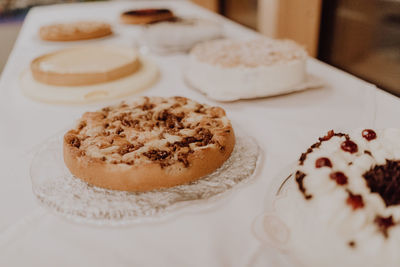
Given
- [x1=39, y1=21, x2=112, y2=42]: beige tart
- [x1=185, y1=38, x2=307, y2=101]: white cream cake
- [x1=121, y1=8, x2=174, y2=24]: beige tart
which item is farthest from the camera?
[x1=121, y1=8, x2=174, y2=24]: beige tart

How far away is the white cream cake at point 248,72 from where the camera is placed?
1.16 m

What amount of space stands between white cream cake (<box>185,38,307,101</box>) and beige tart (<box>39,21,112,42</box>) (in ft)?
2.85

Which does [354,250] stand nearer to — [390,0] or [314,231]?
[314,231]

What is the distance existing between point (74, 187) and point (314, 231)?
1.53ft

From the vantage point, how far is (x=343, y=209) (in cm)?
55

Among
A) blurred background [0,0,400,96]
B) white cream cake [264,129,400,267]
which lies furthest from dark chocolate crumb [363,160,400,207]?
blurred background [0,0,400,96]

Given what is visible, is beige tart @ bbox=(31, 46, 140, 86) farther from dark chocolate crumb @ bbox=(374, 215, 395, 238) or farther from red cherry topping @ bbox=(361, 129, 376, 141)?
dark chocolate crumb @ bbox=(374, 215, 395, 238)

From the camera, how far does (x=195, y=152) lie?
0.75 m

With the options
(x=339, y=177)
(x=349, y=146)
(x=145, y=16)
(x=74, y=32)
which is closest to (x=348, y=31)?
(x=145, y=16)

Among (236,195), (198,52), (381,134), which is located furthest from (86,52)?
(381,134)

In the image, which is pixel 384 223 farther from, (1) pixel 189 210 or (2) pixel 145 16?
(2) pixel 145 16

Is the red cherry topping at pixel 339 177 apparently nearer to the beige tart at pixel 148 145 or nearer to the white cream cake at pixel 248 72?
the beige tart at pixel 148 145

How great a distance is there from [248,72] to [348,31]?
1.25 meters

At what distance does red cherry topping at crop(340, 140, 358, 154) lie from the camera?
676 mm
